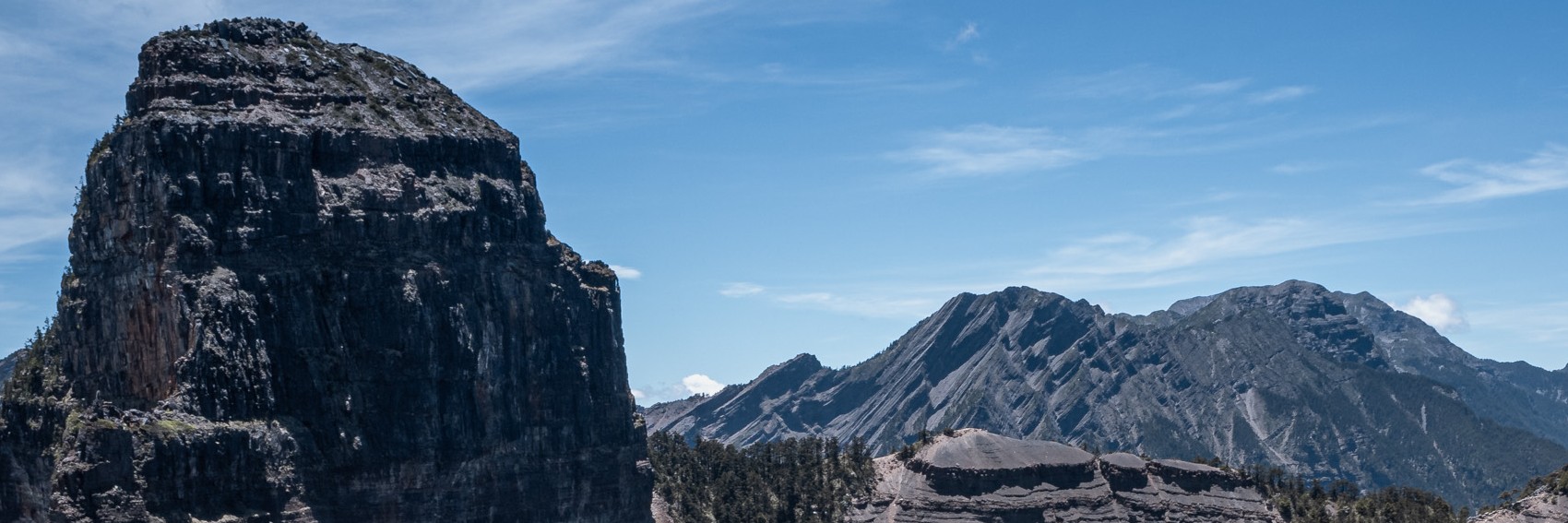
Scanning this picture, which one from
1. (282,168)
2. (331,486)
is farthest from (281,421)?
(282,168)

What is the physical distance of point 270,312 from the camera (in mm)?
168750

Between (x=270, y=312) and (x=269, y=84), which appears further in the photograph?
(x=269, y=84)

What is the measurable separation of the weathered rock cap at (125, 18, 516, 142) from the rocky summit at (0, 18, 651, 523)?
243mm

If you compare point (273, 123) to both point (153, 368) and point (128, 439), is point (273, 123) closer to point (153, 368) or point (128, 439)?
point (153, 368)

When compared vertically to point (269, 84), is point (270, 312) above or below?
below

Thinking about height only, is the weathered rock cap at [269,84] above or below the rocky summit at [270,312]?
above

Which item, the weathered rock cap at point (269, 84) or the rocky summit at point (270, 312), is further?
the weathered rock cap at point (269, 84)

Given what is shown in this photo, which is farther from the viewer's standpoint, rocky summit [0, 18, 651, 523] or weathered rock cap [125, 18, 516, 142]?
weathered rock cap [125, 18, 516, 142]

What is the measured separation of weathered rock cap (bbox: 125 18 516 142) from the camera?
168625mm

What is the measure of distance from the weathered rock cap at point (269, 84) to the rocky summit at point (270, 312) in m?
0.24

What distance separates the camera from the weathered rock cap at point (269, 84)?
168625 millimetres

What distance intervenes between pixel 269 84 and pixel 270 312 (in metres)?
21.8

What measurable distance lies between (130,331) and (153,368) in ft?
13.6

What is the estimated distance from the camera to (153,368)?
160625mm
